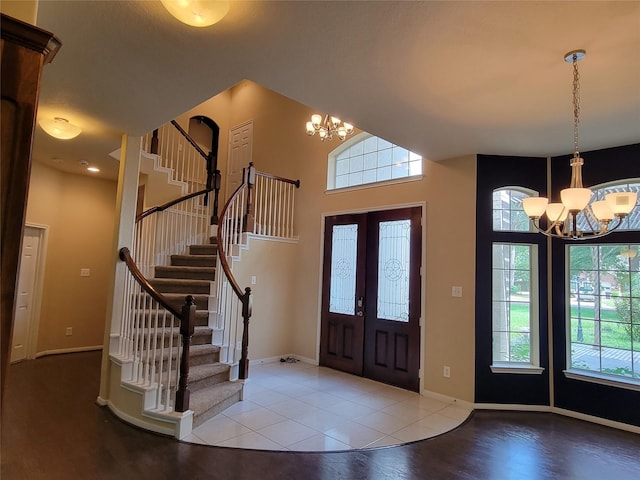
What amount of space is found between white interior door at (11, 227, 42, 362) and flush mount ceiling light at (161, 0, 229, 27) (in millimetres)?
5078

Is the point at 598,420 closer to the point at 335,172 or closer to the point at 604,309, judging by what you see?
the point at 604,309

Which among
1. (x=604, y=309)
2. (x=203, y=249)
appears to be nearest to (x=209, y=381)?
(x=203, y=249)

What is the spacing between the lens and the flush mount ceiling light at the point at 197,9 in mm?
1621

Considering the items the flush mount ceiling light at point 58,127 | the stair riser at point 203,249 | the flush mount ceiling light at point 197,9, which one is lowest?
the stair riser at point 203,249

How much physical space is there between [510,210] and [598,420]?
7.63 ft

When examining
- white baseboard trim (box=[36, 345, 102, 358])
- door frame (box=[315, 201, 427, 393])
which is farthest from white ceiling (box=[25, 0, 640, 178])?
white baseboard trim (box=[36, 345, 102, 358])

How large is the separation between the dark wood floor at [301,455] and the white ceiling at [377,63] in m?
2.79

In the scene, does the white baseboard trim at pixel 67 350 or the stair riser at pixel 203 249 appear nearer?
the stair riser at pixel 203 249

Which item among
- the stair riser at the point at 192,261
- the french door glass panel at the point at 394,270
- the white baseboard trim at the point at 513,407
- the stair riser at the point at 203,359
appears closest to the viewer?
the stair riser at the point at 203,359

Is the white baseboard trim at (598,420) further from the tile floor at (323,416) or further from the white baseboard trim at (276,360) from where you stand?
the white baseboard trim at (276,360)

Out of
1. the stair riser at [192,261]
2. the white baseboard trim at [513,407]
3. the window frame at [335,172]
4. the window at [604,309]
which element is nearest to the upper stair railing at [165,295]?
the stair riser at [192,261]

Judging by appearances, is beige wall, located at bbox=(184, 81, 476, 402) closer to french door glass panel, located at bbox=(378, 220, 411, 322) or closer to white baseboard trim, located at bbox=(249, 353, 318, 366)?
white baseboard trim, located at bbox=(249, 353, 318, 366)

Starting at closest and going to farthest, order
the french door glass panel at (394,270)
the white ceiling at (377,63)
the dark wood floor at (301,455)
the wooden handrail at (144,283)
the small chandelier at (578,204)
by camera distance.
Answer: the white ceiling at (377,63), the small chandelier at (578,204), the dark wood floor at (301,455), the wooden handrail at (144,283), the french door glass panel at (394,270)

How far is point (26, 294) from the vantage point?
5219 millimetres
